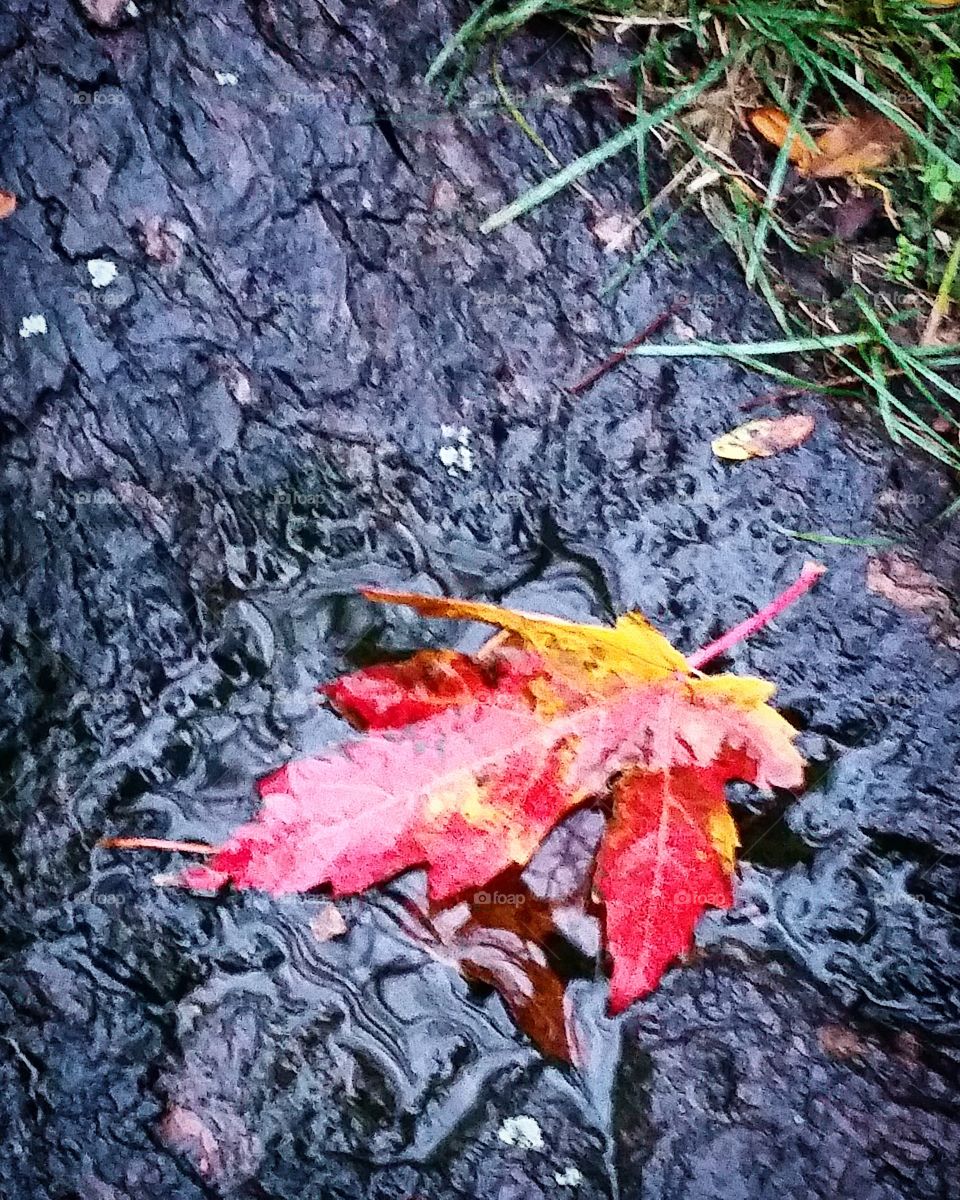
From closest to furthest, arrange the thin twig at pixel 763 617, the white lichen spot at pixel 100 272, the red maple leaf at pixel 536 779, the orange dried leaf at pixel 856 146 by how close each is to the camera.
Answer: the red maple leaf at pixel 536 779, the thin twig at pixel 763 617, the white lichen spot at pixel 100 272, the orange dried leaf at pixel 856 146

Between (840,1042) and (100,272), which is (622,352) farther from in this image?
(840,1042)

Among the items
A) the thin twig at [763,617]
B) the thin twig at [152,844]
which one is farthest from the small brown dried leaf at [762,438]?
the thin twig at [152,844]

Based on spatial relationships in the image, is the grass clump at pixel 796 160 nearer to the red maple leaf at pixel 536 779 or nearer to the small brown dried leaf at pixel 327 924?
the red maple leaf at pixel 536 779

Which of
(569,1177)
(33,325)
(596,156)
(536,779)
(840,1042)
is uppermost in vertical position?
(596,156)

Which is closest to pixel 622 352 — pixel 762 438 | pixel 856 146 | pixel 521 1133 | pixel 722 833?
pixel 762 438

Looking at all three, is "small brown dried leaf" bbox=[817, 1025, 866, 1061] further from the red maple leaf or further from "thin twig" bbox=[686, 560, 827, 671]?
"thin twig" bbox=[686, 560, 827, 671]

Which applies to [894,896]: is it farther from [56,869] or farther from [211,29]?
[211,29]
